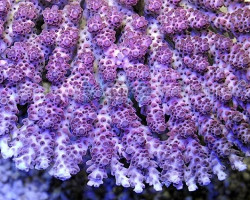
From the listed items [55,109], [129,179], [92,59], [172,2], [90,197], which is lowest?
[90,197]

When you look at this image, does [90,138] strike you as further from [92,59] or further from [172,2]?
[172,2]

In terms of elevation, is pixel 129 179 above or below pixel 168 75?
below

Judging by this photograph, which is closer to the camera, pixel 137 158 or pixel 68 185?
pixel 137 158

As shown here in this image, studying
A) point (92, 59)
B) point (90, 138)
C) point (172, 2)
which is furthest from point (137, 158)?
point (172, 2)

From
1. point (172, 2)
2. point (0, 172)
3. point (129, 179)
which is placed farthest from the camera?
point (0, 172)

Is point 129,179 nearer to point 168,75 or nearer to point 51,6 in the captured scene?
point 168,75

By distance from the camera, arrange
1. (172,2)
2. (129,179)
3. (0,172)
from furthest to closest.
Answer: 1. (0,172)
2. (172,2)
3. (129,179)
